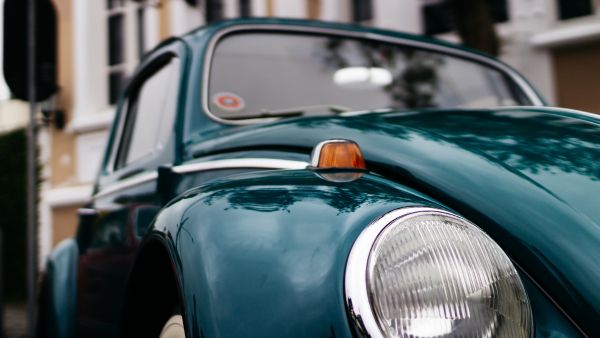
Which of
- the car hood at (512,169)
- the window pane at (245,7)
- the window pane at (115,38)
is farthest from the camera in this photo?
the window pane at (115,38)

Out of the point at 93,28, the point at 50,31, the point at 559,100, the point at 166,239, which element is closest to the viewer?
the point at 166,239

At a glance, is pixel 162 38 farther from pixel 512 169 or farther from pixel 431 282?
pixel 431 282

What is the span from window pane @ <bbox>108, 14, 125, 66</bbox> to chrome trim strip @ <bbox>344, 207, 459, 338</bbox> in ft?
36.2

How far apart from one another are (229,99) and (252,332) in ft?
4.24

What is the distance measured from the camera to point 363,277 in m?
1.08

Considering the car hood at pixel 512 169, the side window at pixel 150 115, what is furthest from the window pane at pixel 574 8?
the car hood at pixel 512 169

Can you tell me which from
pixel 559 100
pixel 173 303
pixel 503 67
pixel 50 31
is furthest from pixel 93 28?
pixel 173 303

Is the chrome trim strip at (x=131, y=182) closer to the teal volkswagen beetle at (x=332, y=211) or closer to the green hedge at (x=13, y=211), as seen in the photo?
the teal volkswagen beetle at (x=332, y=211)

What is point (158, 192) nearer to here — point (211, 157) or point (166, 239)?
point (211, 157)

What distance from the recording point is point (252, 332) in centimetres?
113

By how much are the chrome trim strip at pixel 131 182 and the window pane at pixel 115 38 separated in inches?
361

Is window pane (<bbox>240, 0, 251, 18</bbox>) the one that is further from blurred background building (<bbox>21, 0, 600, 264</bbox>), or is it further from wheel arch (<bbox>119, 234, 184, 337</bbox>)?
wheel arch (<bbox>119, 234, 184, 337</bbox>)

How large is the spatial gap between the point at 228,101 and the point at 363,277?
4.39 feet

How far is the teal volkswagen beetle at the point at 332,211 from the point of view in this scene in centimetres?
111
